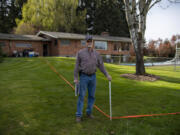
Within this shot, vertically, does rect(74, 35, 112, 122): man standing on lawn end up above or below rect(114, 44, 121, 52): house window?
below

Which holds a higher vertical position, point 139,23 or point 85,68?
point 139,23

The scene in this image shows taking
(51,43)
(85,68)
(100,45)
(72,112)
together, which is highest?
(51,43)

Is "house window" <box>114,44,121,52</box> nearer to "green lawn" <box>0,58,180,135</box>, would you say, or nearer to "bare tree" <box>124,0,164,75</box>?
"bare tree" <box>124,0,164,75</box>

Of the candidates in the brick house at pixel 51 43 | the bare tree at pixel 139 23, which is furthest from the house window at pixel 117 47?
the bare tree at pixel 139 23

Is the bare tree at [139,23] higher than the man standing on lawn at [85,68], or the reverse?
the bare tree at [139,23]

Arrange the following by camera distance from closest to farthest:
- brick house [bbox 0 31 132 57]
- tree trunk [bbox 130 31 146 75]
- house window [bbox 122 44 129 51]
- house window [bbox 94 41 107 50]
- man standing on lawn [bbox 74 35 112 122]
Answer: man standing on lawn [bbox 74 35 112 122], tree trunk [bbox 130 31 146 75], brick house [bbox 0 31 132 57], house window [bbox 94 41 107 50], house window [bbox 122 44 129 51]

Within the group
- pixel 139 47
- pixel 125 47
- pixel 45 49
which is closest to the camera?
pixel 139 47

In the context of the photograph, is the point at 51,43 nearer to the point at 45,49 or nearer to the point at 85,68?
the point at 45,49

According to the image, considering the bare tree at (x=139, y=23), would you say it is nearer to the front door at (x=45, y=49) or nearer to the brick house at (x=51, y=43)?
the brick house at (x=51, y=43)

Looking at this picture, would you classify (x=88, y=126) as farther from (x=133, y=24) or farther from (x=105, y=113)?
(x=133, y=24)

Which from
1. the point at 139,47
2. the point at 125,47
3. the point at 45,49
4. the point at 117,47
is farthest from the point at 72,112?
the point at 125,47

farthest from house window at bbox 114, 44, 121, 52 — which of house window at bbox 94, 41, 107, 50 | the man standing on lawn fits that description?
the man standing on lawn

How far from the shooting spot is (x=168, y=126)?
4.16 meters

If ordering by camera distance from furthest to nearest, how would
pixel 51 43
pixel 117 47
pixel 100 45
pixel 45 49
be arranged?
pixel 117 47 < pixel 100 45 < pixel 45 49 < pixel 51 43
